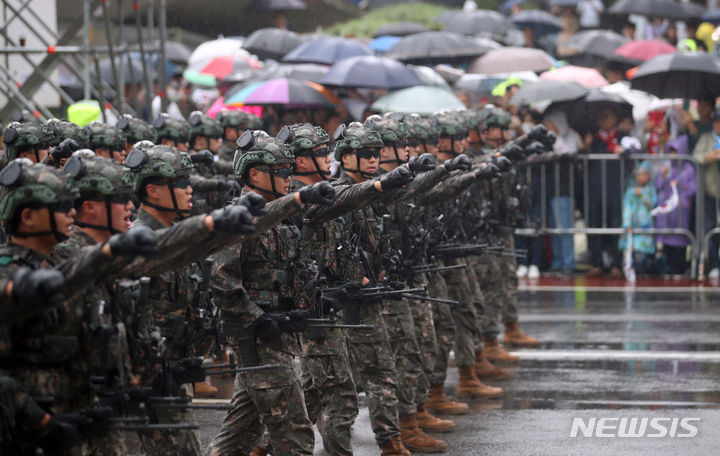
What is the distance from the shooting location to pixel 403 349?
29.2 ft

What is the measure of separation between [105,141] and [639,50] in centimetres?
1281

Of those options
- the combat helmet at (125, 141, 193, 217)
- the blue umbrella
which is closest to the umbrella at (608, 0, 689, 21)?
the blue umbrella

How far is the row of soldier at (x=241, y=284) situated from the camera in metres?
5.11

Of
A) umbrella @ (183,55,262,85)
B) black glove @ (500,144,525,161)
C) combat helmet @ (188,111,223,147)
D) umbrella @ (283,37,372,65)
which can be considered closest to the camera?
black glove @ (500,144,525,161)

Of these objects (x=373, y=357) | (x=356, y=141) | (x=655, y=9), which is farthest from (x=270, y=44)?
(x=373, y=357)

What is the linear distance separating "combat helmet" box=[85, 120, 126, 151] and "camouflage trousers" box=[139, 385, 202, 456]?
3821mm

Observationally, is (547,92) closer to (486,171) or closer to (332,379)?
(486,171)

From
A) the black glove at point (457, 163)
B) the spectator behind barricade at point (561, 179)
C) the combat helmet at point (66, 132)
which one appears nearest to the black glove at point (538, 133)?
the black glove at point (457, 163)

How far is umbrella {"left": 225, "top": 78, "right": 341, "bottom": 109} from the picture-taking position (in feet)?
49.5

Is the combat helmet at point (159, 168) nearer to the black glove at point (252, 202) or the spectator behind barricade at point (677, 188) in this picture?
the black glove at point (252, 202)

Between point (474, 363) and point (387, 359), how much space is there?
2695 mm

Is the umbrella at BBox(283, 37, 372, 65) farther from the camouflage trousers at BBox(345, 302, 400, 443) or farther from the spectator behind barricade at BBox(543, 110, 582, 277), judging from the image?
the camouflage trousers at BBox(345, 302, 400, 443)

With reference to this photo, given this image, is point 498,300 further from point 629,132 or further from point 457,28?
point 457,28

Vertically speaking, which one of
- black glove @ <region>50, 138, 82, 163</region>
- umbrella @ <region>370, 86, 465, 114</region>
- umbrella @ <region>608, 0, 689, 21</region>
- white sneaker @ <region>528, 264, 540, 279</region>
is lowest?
white sneaker @ <region>528, 264, 540, 279</region>
